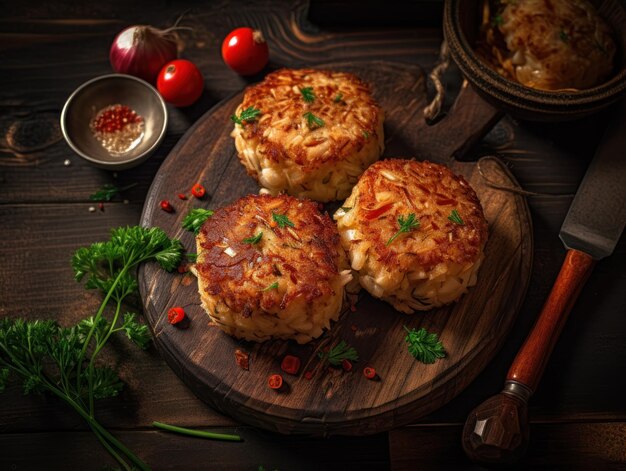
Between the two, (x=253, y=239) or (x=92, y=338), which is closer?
(x=253, y=239)

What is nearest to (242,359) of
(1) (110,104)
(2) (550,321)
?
(2) (550,321)

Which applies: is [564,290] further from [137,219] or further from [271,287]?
[137,219]

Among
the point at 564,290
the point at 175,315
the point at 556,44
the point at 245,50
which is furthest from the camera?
the point at 245,50

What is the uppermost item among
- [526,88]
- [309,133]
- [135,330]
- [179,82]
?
[526,88]

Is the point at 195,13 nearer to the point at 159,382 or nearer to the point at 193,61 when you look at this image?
the point at 193,61

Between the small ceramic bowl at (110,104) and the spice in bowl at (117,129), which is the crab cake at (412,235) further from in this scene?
the spice in bowl at (117,129)

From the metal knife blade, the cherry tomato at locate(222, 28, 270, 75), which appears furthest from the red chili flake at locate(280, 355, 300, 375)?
the cherry tomato at locate(222, 28, 270, 75)
